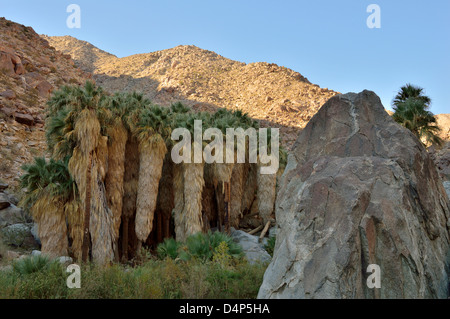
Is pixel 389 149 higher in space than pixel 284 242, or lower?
higher

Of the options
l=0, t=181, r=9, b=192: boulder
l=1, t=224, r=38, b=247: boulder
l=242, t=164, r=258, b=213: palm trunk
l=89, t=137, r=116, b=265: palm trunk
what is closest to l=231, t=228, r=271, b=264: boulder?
l=242, t=164, r=258, b=213: palm trunk

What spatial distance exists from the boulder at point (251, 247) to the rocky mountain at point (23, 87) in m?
17.4

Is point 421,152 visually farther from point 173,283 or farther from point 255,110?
point 255,110

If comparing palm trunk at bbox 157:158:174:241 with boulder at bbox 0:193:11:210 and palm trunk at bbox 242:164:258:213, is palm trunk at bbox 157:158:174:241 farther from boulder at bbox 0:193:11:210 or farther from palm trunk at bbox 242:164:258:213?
boulder at bbox 0:193:11:210

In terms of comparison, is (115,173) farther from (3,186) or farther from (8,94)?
(8,94)

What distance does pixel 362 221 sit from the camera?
24.0 ft

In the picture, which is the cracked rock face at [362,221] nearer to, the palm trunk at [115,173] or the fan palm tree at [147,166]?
the fan palm tree at [147,166]

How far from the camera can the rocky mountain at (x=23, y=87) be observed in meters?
30.3

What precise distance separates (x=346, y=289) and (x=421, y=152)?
4604 mm

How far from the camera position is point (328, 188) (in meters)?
7.84

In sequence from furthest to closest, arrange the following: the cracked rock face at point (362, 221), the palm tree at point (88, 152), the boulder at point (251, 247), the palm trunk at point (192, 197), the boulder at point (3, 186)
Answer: the boulder at point (3, 186), the palm trunk at point (192, 197), the boulder at point (251, 247), the palm tree at point (88, 152), the cracked rock face at point (362, 221)

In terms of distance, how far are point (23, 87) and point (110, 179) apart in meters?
29.8

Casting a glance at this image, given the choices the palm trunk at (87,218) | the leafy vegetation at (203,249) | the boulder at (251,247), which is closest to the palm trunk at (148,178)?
the leafy vegetation at (203,249)
